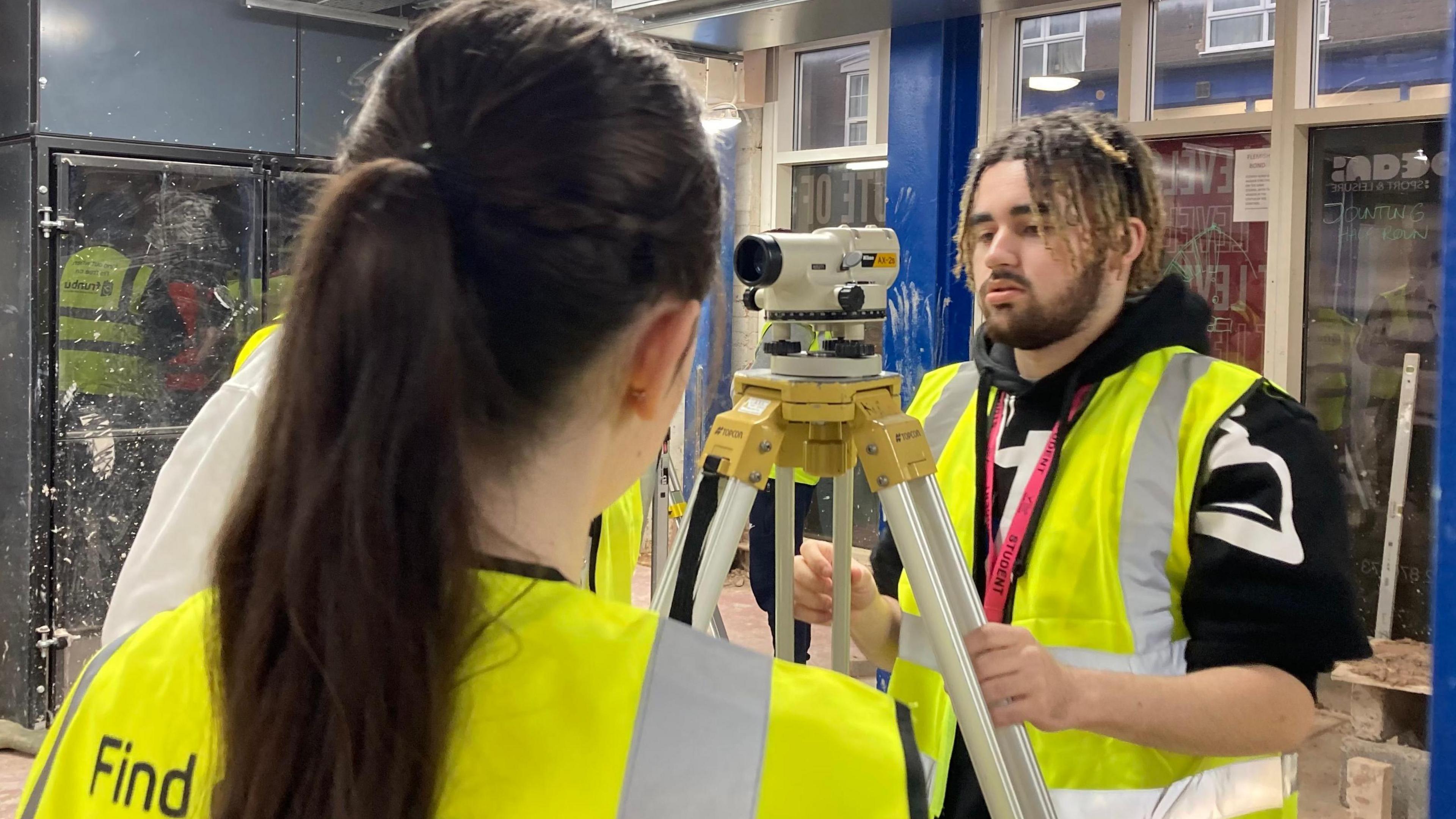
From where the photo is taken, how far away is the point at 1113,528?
1446 mm

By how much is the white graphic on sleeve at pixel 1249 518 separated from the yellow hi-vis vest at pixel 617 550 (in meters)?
0.80

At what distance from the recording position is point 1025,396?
1637mm

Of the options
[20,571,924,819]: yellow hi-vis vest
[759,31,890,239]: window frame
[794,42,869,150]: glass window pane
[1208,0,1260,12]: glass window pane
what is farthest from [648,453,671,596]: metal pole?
[794,42,869,150]: glass window pane

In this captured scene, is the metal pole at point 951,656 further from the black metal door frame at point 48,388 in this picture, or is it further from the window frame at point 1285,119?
the window frame at point 1285,119

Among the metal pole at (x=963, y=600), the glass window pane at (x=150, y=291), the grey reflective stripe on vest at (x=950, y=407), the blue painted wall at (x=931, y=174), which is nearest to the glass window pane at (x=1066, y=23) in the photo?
the blue painted wall at (x=931, y=174)

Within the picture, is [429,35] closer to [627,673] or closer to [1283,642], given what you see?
[627,673]

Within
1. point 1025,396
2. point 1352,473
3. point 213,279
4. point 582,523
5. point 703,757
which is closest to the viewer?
point 703,757

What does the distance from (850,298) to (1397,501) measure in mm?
3647

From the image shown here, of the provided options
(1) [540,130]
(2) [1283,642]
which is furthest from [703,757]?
(2) [1283,642]

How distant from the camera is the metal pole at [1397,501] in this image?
424 cm

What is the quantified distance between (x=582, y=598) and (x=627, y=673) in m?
0.04

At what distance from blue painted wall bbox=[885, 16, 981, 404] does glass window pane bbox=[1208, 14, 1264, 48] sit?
137 centimetres

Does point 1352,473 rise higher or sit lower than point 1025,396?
lower

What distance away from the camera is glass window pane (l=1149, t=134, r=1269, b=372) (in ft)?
15.0
